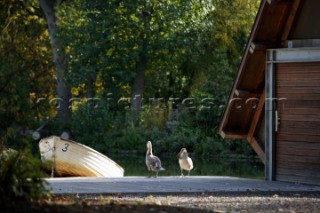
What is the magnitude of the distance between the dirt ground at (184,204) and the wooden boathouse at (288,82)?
7.24ft

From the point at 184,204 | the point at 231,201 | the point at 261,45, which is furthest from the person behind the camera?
the point at 261,45

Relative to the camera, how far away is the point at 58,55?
4353 cm

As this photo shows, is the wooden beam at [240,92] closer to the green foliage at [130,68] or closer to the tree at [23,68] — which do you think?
the green foliage at [130,68]

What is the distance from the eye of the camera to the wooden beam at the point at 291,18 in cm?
1878

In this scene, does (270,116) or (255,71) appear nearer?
(270,116)

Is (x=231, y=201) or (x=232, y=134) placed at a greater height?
(x=232, y=134)

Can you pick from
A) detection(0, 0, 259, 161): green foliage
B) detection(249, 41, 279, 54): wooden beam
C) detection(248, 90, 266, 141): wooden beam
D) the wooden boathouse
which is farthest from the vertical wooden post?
detection(0, 0, 259, 161): green foliage

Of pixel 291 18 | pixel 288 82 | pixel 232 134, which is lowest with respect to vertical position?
pixel 232 134

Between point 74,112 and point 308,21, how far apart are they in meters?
24.6

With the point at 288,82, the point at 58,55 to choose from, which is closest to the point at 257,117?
the point at 288,82

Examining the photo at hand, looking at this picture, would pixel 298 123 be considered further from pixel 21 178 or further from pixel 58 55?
pixel 58 55

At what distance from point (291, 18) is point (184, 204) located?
6655mm

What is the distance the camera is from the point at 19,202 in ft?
33.1

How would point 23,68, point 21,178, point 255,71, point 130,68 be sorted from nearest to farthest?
1. point 21,178
2. point 255,71
3. point 23,68
4. point 130,68
